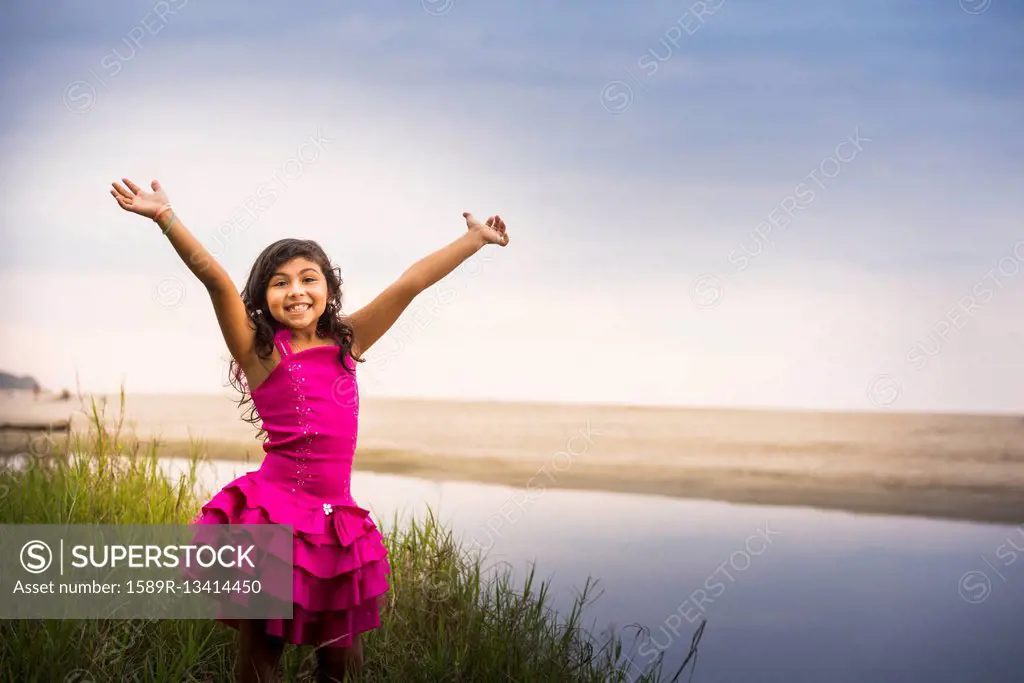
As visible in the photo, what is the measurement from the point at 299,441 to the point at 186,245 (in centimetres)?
48

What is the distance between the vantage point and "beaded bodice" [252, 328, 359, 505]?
7.37 feet

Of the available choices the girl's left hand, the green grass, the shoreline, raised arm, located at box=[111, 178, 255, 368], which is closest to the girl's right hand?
raised arm, located at box=[111, 178, 255, 368]

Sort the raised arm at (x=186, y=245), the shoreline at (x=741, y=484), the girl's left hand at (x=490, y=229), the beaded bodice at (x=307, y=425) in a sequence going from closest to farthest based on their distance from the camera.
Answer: the raised arm at (x=186, y=245) < the beaded bodice at (x=307, y=425) < the girl's left hand at (x=490, y=229) < the shoreline at (x=741, y=484)

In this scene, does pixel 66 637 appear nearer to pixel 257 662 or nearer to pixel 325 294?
pixel 257 662

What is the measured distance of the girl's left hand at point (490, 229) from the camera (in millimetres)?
2611

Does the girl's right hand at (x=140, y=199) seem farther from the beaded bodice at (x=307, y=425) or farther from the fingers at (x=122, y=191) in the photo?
the beaded bodice at (x=307, y=425)

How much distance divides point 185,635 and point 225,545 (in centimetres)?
71

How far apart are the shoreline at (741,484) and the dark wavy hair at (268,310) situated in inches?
100

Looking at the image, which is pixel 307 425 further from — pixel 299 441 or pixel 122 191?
pixel 122 191

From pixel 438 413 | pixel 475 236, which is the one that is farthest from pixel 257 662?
pixel 438 413

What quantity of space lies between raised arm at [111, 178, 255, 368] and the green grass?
936mm

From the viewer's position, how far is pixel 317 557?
2201mm
